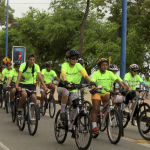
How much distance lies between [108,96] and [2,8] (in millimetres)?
66305

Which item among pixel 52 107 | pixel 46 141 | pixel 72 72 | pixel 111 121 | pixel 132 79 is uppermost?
pixel 72 72

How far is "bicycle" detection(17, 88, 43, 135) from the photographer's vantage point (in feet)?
25.0

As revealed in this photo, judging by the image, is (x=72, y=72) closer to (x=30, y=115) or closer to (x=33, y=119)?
(x=33, y=119)

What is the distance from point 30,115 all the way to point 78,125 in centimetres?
201

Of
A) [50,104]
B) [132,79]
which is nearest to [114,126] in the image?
[132,79]

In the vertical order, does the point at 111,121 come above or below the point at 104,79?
below

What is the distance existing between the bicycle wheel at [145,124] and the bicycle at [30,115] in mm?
2317

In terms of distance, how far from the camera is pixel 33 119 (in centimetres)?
763

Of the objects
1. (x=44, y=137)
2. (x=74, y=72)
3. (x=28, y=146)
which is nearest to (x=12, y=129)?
(x=44, y=137)

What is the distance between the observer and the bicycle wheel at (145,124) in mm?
7389

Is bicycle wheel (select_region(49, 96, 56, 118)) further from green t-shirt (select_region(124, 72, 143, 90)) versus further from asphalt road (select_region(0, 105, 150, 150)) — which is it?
green t-shirt (select_region(124, 72, 143, 90))

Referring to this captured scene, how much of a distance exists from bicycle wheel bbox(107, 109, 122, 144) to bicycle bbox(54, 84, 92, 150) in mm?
760

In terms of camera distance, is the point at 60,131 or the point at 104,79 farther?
the point at 104,79

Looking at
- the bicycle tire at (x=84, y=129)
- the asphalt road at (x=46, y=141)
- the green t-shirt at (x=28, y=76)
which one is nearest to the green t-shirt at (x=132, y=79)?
the asphalt road at (x=46, y=141)
